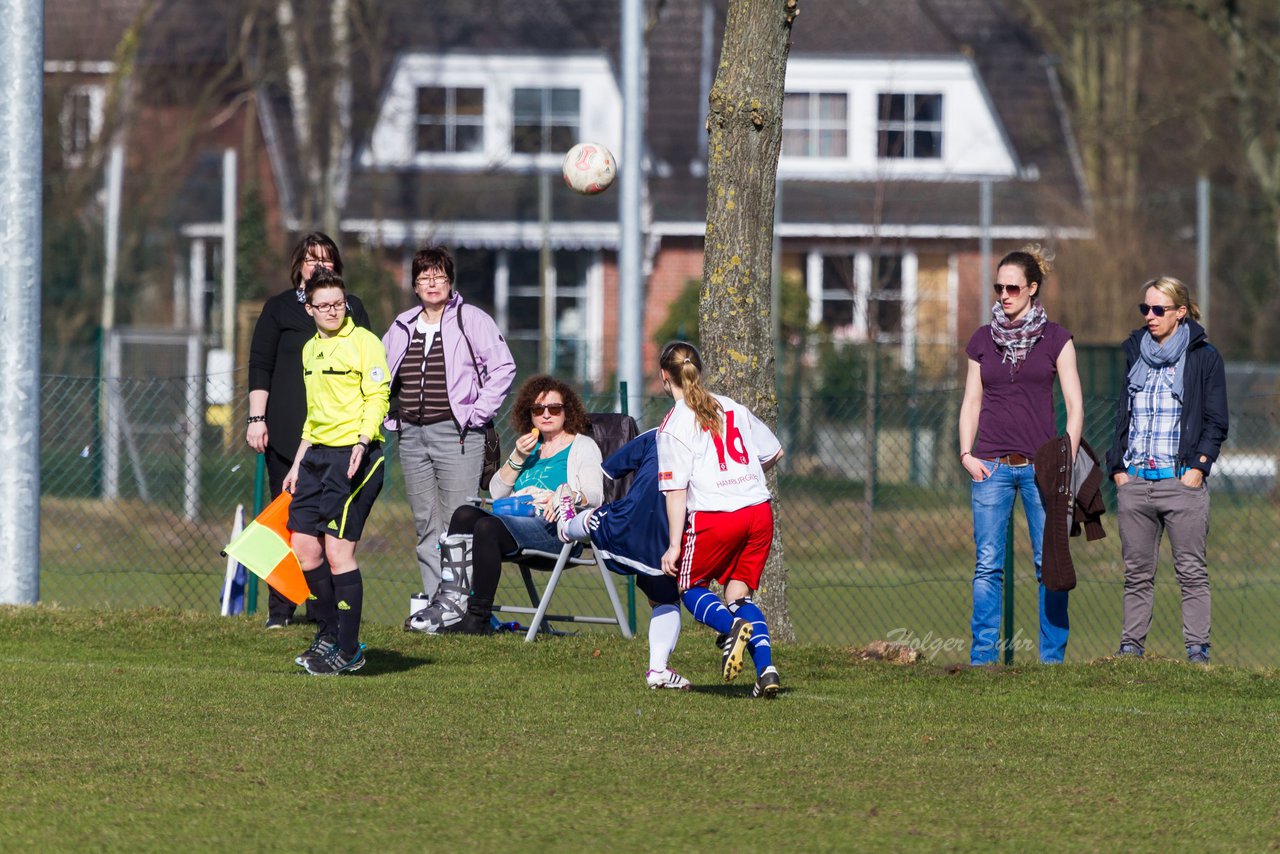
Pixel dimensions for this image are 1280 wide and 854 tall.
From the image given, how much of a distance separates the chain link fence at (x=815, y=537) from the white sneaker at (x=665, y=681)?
3.89 metres

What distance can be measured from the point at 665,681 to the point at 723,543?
738mm

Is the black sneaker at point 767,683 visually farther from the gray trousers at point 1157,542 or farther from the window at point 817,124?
the window at point 817,124

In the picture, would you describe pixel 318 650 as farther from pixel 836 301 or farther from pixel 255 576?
pixel 836 301

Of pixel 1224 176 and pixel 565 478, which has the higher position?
pixel 1224 176

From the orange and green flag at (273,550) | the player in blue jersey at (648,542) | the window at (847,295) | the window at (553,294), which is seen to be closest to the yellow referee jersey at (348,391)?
the orange and green flag at (273,550)

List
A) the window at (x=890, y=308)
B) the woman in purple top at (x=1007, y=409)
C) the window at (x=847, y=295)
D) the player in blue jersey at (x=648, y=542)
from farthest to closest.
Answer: the window at (x=847, y=295) → the window at (x=890, y=308) → the woman in purple top at (x=1007, y=409) → the player in blue jersey at (x=648, y=542)

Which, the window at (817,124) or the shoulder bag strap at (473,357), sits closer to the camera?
the shoulder bag strap at (473,357)

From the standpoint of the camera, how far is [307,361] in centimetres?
823

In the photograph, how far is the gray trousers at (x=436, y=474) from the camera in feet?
32.7

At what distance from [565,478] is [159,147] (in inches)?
968

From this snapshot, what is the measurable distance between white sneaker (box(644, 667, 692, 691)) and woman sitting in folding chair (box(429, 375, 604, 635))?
1.73m

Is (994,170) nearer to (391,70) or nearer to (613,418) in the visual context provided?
(391,70)

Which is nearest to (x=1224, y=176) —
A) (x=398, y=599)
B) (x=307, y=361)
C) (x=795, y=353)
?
(x=795, y=353)

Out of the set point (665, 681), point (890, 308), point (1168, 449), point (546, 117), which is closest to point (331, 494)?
point (665, 681)
